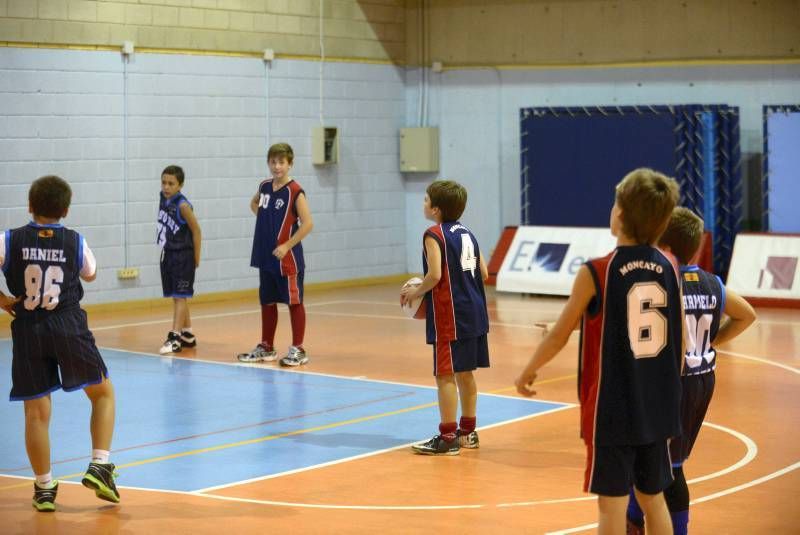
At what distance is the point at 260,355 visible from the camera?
11.8 m

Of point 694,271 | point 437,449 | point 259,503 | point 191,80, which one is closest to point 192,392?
point 437,449

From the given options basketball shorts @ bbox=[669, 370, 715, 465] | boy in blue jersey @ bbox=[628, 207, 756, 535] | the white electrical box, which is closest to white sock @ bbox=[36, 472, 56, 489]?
boy in blue jersey @ bbox=[628, 207, 756, 535]

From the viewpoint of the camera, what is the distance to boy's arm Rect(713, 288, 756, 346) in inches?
217

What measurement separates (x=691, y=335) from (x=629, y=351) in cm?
82

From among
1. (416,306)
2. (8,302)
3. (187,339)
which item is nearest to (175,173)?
(187,339)

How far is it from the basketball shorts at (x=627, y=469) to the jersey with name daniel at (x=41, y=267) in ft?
10.0

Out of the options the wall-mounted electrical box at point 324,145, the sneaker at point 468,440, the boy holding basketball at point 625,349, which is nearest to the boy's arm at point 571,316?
the boy holding basketball at point 625,349

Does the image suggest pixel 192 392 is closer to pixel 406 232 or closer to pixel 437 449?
pixel 437 449

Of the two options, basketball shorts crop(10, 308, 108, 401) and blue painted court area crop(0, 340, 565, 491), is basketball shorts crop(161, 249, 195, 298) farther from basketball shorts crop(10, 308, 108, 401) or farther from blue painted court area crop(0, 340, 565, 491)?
basketball shorts crop(10, 308, 108, 401)

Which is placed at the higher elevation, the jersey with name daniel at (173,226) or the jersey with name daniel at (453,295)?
the jersey with name daniel at (173,226)

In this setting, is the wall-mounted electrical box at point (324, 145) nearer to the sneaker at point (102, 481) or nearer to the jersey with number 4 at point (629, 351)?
the sneaker at point (102, 481)

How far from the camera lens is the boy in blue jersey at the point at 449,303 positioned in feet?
26.2

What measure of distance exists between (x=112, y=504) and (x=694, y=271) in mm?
3286

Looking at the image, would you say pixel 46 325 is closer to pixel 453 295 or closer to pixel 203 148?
pixel 453 295
